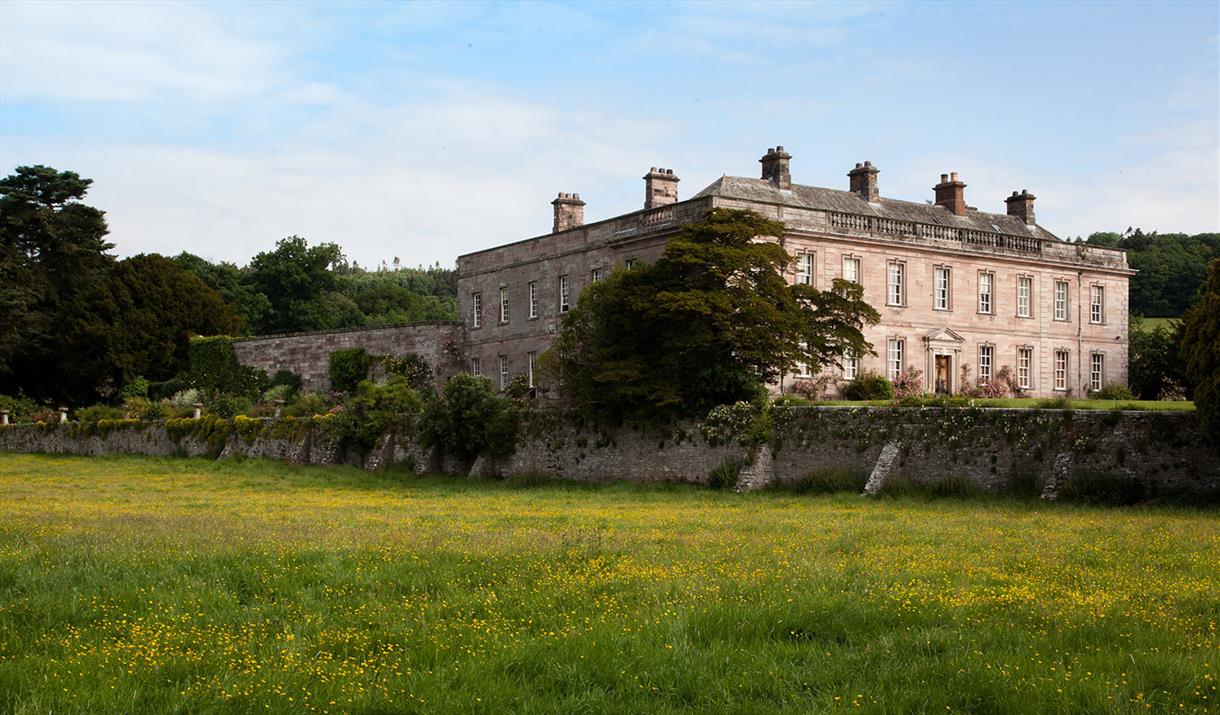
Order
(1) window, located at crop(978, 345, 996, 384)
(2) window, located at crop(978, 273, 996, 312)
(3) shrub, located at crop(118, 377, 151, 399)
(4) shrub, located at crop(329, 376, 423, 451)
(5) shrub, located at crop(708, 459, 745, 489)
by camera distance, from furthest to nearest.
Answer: (3) shrub, located at crop(118, 377, 151, 399) < (2) window, located at crop(978, 273, 996, 312) < (1) window, located at crop(978, 345, 996, 384) < (4) shrub, located at crop(329, 376, 423, 451) < (5) shrub, located at crop(708, 459, 745, 489)

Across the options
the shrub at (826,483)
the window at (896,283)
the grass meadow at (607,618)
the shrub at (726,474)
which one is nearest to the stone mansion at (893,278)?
the window at (896,283)

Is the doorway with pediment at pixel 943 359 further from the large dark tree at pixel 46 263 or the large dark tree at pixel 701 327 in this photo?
the large dark tree at pixel 46 263


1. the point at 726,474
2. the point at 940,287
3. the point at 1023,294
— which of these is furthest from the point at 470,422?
the point at 1023,294

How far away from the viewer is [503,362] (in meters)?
51.5

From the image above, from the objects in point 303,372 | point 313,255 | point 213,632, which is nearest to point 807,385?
point 303,372

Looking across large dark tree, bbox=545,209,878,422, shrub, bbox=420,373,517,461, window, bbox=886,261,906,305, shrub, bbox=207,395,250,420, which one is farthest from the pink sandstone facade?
shrub, bbox=207,395,250,420

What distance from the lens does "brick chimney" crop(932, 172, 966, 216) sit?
158 ft

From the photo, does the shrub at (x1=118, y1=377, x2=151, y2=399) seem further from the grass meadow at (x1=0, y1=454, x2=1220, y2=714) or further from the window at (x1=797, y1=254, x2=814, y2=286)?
the grass meadow at (x1=0, y1=454, x2=1220, y2=714)

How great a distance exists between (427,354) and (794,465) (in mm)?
26554

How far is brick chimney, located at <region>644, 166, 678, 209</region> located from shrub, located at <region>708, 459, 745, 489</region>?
16.7 m

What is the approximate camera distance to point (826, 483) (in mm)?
28094

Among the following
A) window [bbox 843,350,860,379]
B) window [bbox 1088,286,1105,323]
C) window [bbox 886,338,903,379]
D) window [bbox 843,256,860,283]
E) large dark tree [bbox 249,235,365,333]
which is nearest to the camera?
window [bbox 843,350,860,379]

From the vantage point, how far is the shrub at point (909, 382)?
41.4 m

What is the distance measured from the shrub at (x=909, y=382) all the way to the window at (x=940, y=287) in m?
2.59
